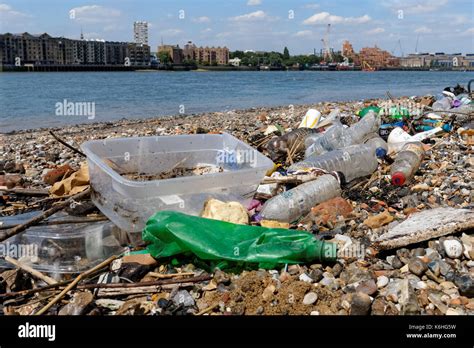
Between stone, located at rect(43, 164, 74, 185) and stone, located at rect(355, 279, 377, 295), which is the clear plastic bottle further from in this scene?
stone, located at rect(355, 279, 377, 295)

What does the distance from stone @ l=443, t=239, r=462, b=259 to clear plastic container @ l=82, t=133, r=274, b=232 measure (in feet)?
5.80

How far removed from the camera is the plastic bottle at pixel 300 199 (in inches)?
169

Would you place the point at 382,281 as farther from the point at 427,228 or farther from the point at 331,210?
the point at 331,210

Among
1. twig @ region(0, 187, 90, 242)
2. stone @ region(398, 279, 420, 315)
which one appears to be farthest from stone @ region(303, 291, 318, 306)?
twig @ region(0, 187, 90, 242)

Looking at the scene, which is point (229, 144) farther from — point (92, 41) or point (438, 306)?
point (92, 41)

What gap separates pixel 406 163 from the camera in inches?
212

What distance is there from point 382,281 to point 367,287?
16 centimetres

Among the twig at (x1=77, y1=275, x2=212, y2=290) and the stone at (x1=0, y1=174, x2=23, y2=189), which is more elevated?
the stone at (x1=0, y1=174, x2=23, y2=189)

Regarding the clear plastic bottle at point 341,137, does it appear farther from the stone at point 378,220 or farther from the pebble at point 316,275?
the pebble at point 316,275

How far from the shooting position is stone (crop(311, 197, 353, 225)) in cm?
421

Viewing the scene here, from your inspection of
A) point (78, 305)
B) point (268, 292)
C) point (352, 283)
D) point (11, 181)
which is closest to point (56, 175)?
point (11, 181)

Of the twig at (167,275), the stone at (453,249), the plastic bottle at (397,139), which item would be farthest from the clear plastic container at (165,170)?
the plastic bottle at (397,139)

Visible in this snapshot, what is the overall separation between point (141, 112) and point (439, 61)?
286 ft
